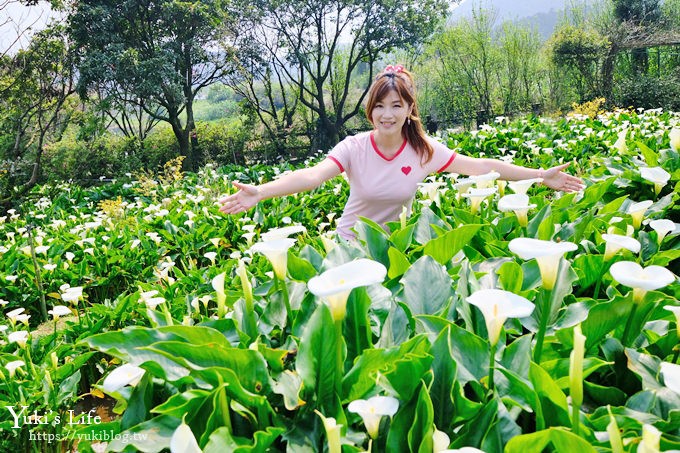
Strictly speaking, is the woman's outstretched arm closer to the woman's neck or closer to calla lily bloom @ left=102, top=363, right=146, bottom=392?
the woman's neck

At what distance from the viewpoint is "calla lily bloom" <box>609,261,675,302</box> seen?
851 millimetres

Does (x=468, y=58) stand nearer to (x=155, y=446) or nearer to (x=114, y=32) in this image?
(x=114, y=32)

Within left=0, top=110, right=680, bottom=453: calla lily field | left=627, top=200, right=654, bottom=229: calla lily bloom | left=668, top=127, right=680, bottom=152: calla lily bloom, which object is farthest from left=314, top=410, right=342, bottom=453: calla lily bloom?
left=668, top=127, right=680, bottom=152: calla lily bloom

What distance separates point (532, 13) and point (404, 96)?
201767 mm

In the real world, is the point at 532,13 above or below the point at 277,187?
above

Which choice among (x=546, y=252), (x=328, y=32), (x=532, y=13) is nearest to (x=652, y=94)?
(x=328, y=32)

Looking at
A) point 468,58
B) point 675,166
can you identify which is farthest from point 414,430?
point 468,58

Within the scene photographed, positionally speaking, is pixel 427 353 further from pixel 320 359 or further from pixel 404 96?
pixel 404 96

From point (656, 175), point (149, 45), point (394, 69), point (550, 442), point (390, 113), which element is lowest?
point (550, 442)

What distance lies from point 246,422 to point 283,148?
17.6 m

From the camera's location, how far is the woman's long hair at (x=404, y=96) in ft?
8.78

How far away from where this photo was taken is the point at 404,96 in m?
2.70

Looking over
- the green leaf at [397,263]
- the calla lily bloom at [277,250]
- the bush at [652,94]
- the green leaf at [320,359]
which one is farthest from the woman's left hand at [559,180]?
the bush at [652,94]

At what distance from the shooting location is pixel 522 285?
1380mm
